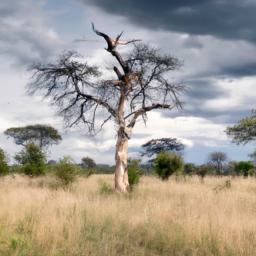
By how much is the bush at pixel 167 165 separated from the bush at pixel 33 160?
7.32 m

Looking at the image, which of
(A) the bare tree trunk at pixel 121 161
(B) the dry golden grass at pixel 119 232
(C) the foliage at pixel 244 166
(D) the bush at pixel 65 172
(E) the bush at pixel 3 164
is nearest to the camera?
(B) the dry golden grass at pixel 119 232

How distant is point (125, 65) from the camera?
2139cm

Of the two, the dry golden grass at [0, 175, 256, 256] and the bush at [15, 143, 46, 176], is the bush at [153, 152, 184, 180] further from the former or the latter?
the dry golden grass at [0, 175, 256, 256]

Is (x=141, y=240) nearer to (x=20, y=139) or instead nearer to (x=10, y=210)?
(x=10, y=210)

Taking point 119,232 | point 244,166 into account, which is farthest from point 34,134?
point 119,232

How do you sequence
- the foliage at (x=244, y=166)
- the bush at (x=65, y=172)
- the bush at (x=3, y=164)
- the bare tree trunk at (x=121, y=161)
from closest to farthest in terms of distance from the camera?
the bare tree trunk at (x=121, y=161), the bush at (x=65, y=172), the bush at (x=3, y=164), the foliage at (x=244, y=166)

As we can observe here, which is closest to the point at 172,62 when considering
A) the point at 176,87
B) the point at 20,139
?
the point at 176,87

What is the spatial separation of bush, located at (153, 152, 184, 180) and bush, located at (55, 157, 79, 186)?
10.3 metres

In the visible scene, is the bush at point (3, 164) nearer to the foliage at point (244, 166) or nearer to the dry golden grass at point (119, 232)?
the dry golden grass at point (119, 232)

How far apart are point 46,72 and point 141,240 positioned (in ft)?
46.8

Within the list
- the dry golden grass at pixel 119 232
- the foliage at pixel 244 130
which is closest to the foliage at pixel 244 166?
the foliage at pixel 244 130

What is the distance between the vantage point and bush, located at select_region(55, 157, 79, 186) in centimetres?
2408

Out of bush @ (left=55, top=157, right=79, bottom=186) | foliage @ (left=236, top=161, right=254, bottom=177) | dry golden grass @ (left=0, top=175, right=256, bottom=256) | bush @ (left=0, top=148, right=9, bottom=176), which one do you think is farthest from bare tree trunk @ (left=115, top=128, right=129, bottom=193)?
foliage @ (left=236, top=161, right=254, bottom=177)

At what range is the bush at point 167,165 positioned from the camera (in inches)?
1321
